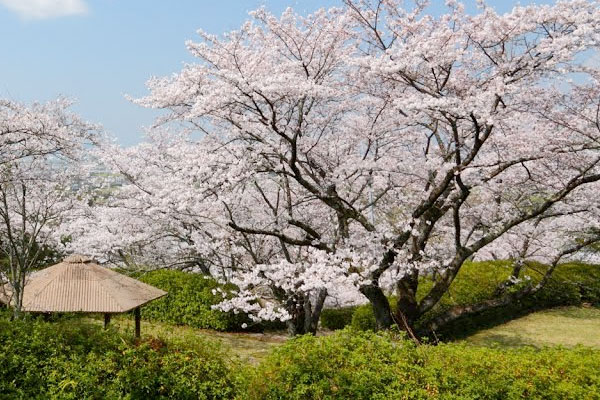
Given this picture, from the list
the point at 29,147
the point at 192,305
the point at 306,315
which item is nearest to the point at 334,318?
the point at 306,315

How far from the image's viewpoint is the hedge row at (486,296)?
40.8 ft

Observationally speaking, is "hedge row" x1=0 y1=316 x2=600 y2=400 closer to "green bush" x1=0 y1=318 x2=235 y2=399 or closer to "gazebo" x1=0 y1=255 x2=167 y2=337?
"green bush" x1=0 y1=318 x2=235 y2=399

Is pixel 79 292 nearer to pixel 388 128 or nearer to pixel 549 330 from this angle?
pixel 388 128

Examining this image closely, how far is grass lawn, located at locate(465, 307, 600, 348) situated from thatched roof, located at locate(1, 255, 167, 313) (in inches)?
341

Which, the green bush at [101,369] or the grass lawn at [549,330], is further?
the grass lawn at [549,330]

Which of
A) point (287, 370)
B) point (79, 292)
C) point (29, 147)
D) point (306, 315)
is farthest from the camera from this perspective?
point (306, 315)

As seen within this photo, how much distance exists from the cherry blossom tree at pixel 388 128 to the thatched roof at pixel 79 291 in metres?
1.66

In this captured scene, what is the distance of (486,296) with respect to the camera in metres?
13.7

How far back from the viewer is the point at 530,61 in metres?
7.14

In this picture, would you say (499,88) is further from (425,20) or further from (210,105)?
(210,105)

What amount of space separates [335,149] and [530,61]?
4156 mm

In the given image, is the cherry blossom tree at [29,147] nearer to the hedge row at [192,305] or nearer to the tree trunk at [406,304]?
the hedge row at [192,305]

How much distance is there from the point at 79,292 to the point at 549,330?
12.2 metres

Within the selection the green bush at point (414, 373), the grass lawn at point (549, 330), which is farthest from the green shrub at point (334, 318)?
the green bush at point (414, 373)
